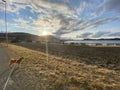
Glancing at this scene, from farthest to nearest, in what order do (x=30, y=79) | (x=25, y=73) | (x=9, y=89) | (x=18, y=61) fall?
(x=18, y=61)
(x=25, y=73)
(x=30, y=79)
(x=9, y=89)

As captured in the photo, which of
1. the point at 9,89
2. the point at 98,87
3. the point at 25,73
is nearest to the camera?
the point at 9,89

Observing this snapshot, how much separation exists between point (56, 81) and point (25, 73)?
82.5 inches

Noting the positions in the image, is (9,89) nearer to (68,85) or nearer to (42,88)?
(42,88)

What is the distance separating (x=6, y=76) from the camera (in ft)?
25.9

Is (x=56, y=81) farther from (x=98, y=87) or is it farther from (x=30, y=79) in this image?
(x=98, y=87)

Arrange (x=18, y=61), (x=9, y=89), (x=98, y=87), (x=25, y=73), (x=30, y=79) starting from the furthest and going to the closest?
(x=18, y=61), (x=25, y=73), (x=30, y=79), (x=98, y=87), (x=9, y=89)

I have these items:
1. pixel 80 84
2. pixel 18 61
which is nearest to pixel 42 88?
pixel 80 84

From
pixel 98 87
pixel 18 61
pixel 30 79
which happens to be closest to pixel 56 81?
pixel 30 79

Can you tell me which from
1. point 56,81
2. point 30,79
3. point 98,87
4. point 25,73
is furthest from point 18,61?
point 98,87

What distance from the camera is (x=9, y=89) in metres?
6.22

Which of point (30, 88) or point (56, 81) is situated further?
point (56, 81)

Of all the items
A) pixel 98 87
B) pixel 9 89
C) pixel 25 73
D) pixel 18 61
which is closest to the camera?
pixel 9 89

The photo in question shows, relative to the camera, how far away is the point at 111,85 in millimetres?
7105

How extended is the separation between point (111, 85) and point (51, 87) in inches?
99.2
